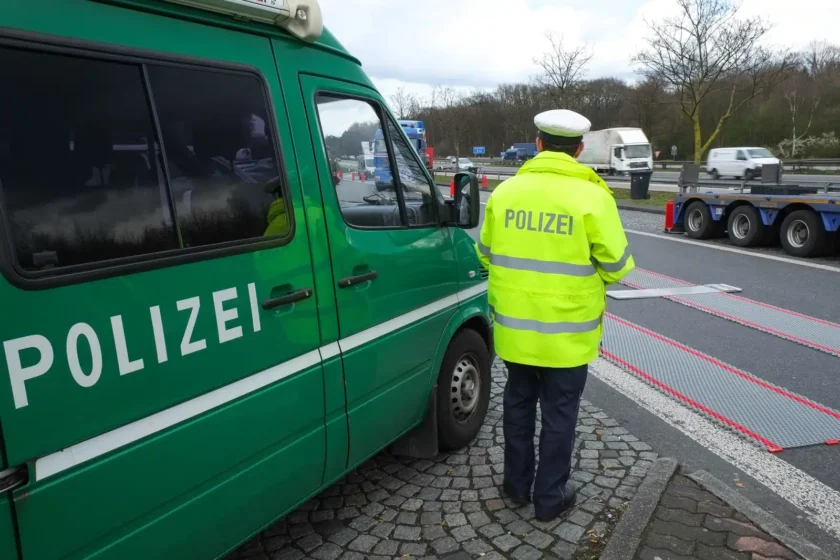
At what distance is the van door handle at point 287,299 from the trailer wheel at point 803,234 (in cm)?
1064

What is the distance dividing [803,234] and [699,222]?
2467mm

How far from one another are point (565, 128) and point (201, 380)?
1998 millimetres

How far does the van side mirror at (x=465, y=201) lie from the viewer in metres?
3.62

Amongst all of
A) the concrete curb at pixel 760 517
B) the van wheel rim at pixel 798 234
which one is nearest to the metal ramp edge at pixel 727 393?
the concrete curb at pixel 760 517

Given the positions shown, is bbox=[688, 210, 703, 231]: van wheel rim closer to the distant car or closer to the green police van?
the green police van

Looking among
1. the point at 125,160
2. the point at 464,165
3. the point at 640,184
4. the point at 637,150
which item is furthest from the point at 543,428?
the point at 464,165

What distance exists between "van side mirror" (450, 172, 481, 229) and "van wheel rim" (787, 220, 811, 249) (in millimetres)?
9448

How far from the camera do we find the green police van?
1.72 m

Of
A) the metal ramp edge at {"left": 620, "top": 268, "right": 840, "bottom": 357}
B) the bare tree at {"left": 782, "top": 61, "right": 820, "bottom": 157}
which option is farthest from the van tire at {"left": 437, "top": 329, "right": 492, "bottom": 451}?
the bare tree at {"left": 782, "top": 61, "right": 820, "bottom": 157}

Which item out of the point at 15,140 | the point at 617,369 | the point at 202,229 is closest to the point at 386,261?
the point at 202,229

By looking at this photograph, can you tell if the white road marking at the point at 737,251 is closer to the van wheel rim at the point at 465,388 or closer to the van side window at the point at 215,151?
the van wheel rim at the point at 465,388

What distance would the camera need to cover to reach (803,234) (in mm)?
10906

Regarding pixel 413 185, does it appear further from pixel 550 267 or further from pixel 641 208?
pixel 641 208

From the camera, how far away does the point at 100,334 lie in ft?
5.97
